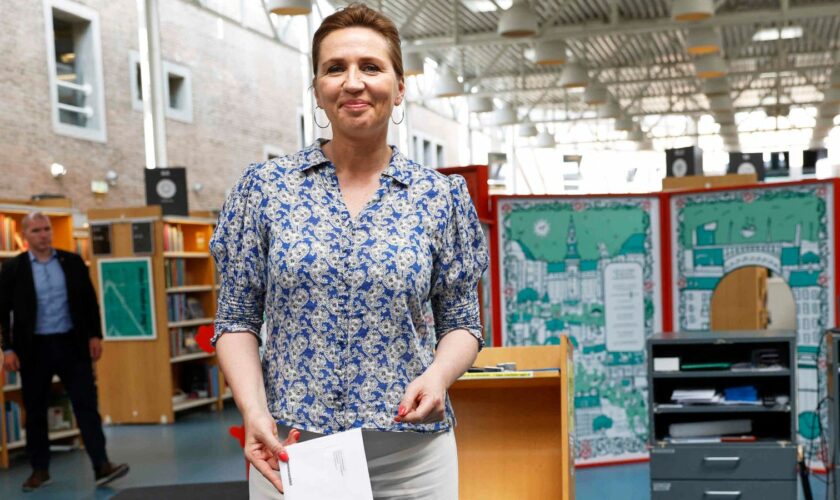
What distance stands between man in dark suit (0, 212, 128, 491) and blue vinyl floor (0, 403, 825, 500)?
23cm

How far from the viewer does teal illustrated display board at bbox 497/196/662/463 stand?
261 inches

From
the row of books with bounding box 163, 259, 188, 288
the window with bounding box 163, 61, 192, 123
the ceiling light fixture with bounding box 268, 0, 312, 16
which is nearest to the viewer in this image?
the row of books with bounding box 163, 259, 188, 288

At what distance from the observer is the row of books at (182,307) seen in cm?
1019

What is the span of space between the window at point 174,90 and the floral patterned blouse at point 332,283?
13842 mm

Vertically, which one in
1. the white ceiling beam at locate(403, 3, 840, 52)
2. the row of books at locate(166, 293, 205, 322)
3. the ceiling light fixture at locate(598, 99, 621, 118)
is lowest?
the row of books at locate(166, 293, 205, 322)

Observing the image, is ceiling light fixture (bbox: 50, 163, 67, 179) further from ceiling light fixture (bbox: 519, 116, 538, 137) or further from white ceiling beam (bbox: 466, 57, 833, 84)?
ceiling light fixture (bbox: 519, 116, 538, 137)

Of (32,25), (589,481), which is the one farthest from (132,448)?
(32,25)

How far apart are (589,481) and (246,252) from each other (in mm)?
5296

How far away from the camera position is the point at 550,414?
4.59 m

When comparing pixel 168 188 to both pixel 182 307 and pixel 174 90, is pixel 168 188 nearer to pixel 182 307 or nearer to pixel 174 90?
pixel 182 307

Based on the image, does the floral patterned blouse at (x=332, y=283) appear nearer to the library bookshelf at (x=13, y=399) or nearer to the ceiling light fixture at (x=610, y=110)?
the library bookshelf at (x=13, y=399)

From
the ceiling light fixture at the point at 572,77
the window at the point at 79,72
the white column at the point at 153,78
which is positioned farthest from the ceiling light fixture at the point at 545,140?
the window at the point at 79,72

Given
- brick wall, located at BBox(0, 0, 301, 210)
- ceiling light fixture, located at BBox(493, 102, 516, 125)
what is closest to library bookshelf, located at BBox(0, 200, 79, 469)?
brick wall, located at BBox(0, 0, 301, 210)

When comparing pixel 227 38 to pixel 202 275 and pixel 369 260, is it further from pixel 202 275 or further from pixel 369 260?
pixel 369 260
